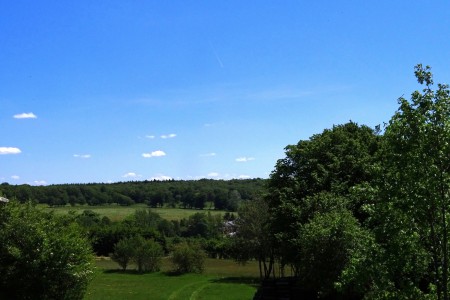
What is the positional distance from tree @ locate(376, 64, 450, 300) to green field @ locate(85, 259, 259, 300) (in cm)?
3015

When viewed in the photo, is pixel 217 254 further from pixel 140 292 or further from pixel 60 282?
pixel 60 282

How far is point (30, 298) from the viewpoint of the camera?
21719 millimetres

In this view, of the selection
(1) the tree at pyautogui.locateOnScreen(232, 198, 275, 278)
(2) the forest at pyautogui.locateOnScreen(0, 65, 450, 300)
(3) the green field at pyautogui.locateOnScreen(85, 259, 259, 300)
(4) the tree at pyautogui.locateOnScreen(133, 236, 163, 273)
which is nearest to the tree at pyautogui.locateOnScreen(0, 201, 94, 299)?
(2) the forest at pyautogui.locateOnScreen(0, 65, 450, 300)

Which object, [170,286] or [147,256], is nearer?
[170,286]

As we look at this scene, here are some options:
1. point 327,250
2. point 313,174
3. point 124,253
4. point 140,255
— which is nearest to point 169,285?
point 140,255

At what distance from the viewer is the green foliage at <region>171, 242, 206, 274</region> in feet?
226

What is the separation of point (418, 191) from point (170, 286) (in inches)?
1886

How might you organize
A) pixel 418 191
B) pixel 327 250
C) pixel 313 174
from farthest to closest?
pixel 313 174 < pixel 327 250 < pixel 418 191

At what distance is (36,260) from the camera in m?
20.9

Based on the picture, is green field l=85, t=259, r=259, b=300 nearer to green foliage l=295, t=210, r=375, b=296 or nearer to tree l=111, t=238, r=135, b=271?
tree l=111, t=238, r=135, b=271

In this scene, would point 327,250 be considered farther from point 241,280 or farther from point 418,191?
point 241,280

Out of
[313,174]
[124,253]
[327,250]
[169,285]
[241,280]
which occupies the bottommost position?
[169,285]

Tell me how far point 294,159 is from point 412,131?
3068 centimetres

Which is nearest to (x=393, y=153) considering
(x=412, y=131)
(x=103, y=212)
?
(x=412, y=131)
